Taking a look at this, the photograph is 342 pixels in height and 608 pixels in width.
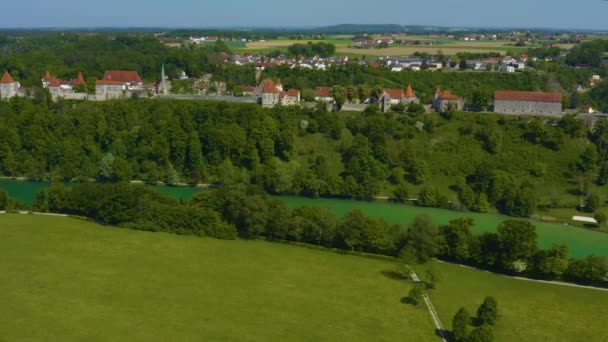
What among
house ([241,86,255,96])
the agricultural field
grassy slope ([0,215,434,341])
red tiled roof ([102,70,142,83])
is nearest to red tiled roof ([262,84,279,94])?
house ([241,86,255,96])

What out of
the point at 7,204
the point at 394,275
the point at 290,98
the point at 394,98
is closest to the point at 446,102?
the point at 394,98

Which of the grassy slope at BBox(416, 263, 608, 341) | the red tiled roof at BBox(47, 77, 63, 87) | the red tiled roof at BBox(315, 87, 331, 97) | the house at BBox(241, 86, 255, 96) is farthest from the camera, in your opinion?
the house at BBox(241, 86, 255, 96)

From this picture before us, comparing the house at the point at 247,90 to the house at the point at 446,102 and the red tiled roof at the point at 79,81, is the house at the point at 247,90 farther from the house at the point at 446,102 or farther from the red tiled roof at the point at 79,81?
the house at the point at 446,102

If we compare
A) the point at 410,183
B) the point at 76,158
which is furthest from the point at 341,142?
the point at 76,158

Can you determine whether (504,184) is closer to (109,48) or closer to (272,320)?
(272,320)

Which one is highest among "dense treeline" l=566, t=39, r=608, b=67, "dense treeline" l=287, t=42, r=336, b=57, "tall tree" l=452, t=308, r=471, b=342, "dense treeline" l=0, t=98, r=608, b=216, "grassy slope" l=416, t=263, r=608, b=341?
"dense treeline" l=287, t=42, r=336, b=57

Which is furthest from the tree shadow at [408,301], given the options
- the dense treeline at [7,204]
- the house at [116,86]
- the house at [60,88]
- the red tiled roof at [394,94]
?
the house at [60,88]

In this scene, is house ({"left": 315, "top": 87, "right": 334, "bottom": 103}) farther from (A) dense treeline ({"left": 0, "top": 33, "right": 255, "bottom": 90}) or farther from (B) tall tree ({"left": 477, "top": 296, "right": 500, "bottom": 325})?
(B) tall tree ({"left": 477, "top": 296, "right": 500, "bottom": 325})
